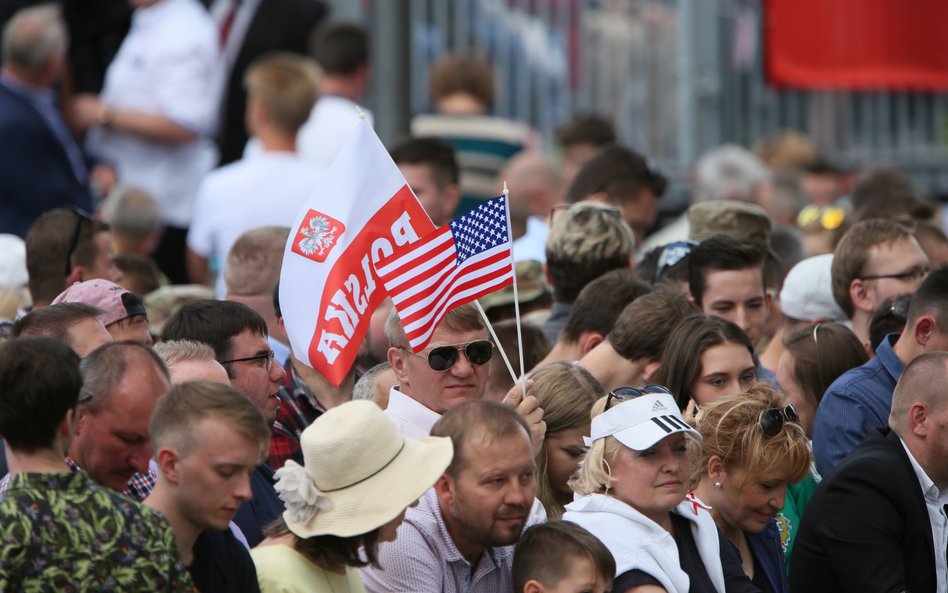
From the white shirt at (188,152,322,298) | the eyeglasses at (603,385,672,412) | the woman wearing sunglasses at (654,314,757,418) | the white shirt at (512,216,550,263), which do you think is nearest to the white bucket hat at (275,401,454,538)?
the eyeglasses at (603,385,672,412)

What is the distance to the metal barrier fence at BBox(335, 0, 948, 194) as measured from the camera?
1369cm

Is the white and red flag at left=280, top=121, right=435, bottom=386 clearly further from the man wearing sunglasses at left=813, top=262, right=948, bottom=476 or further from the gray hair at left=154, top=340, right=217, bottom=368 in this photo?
the man wearing sunglasses at left=813, top=262, right=948, bottom=476

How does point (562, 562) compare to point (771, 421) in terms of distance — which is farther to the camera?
point (771, 421)

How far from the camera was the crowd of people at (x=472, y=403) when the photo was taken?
4582 millimetres

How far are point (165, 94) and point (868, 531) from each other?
702cm

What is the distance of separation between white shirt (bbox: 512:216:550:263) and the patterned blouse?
5.27 metres

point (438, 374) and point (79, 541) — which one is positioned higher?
point (79, 541)

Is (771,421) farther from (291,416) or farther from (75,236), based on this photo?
(75,236)

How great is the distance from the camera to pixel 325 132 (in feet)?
38.8

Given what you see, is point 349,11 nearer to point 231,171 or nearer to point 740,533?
point 231,171

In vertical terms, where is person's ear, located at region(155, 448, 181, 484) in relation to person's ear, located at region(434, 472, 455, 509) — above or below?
above

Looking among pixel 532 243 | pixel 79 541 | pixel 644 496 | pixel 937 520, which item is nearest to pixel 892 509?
pixel 937 520

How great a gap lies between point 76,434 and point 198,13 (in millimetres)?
7446

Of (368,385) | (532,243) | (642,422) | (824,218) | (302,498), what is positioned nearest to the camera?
(302,498)
